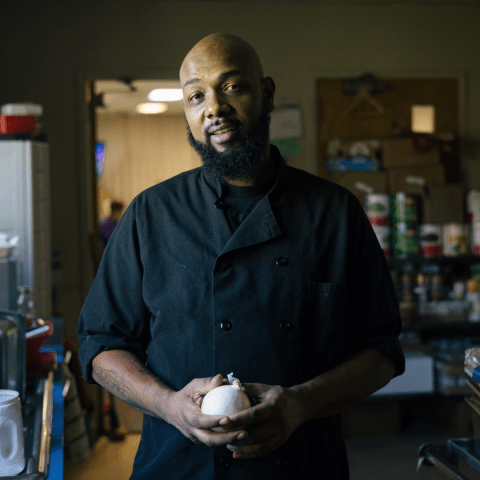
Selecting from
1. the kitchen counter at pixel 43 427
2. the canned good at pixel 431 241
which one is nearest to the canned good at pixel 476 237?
the canned good at pixel 431 241

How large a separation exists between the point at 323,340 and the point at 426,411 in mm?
3018

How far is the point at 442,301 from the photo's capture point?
11.8 ft

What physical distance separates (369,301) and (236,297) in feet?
0.89

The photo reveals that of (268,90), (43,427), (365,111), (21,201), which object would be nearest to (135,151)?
(365,111)

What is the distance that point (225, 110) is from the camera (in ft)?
3.55

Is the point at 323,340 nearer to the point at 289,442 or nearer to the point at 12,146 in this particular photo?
the point at 289,442

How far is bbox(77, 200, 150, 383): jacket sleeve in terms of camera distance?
1097 mm

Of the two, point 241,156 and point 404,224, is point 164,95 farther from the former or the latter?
point 241,156

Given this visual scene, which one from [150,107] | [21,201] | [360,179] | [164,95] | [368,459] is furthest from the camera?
[150,107]

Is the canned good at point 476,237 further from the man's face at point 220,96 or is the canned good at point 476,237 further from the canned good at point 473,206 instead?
the man's face at point 220,96

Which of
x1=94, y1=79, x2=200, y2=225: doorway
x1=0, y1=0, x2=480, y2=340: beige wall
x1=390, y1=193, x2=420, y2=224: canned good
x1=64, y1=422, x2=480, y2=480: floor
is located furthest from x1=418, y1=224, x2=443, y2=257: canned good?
x1=94, y1=79, x2=200, y2=225: doorway

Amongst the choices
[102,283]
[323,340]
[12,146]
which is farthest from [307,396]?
[12,146]

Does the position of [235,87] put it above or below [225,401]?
above

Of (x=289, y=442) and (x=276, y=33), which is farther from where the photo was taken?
(x=276, y=33)
